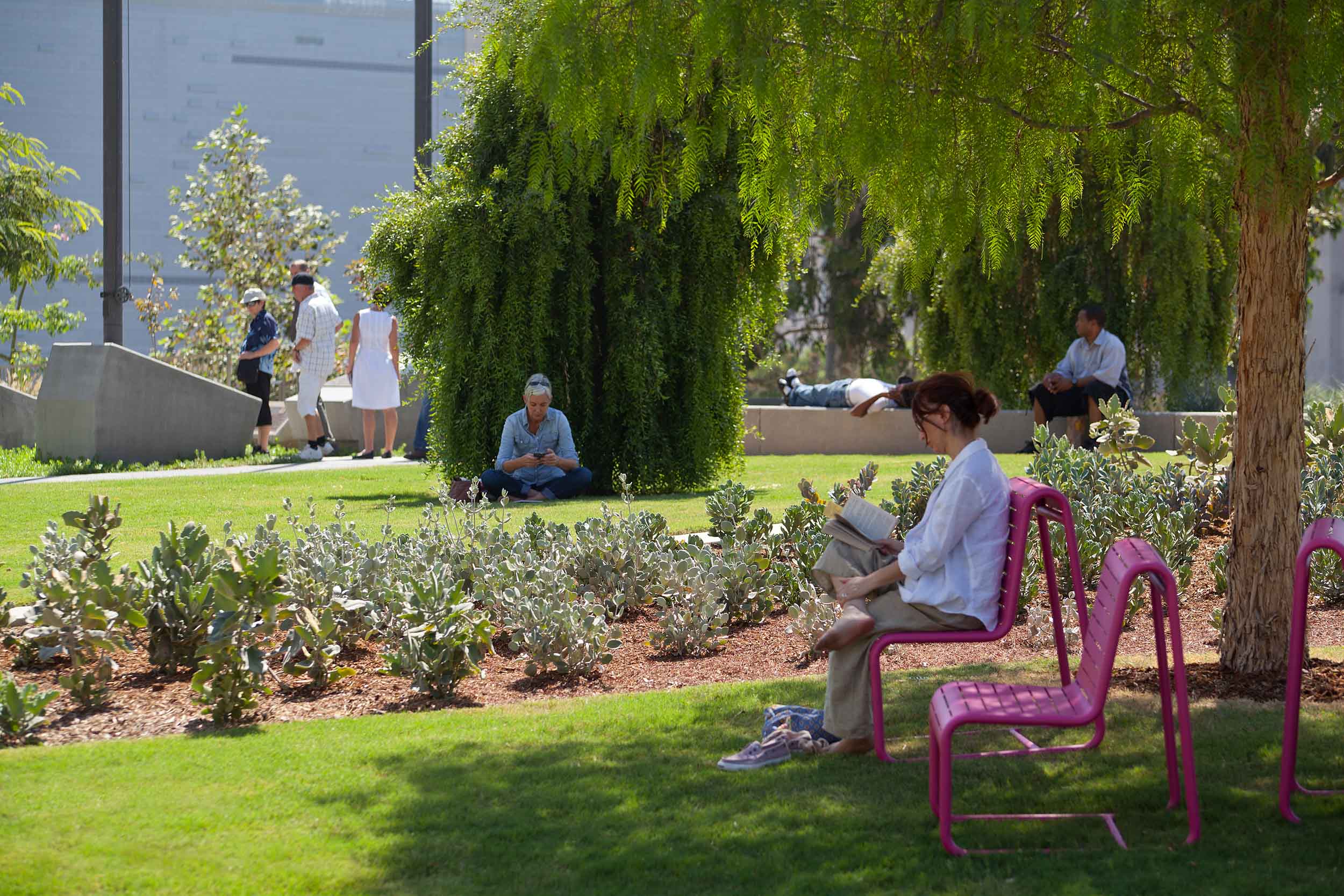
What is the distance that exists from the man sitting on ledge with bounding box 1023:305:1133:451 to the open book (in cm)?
884

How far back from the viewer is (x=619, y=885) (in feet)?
11.9

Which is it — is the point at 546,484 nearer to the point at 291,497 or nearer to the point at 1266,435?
the point at 291,497

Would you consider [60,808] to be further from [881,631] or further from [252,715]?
[881,631]

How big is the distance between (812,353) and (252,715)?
1552 inches

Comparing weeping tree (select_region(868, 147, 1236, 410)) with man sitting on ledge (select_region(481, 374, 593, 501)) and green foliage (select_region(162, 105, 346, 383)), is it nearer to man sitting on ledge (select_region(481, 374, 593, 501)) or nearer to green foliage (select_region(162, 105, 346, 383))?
man sitting on ledge (select_region(481, 374, 593, 501))

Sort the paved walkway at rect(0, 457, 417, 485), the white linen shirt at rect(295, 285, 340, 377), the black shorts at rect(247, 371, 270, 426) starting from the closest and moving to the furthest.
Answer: the paved walkway at rect(0, 457, 417, 485), the white linen shirt at rect(295, 285, 340, 377), the black shorts at rect(247, 371, 270, 426)

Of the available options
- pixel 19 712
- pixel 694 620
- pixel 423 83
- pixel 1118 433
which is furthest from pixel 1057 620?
pixel 423 83

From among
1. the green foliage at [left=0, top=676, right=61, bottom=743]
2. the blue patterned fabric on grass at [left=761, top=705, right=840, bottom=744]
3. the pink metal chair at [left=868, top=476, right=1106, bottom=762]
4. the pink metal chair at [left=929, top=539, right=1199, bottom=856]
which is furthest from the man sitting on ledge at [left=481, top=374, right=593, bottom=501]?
the pink metal chair at [left=929, top=539, right=1199, bottom=856]

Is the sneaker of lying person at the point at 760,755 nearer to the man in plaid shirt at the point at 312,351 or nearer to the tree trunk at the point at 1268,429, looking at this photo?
the tree trunk at the point at 1268,429

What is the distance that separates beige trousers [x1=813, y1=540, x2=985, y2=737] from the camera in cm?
470

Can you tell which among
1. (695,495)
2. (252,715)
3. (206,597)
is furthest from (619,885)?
(695,495)

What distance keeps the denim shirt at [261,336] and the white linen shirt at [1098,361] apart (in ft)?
28.6

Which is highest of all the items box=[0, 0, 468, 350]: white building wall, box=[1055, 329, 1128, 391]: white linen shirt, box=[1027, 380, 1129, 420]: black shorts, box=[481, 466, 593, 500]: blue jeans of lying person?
box=[0, 0, 468, 350]: white building wall

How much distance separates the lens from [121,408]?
15.2 meters
